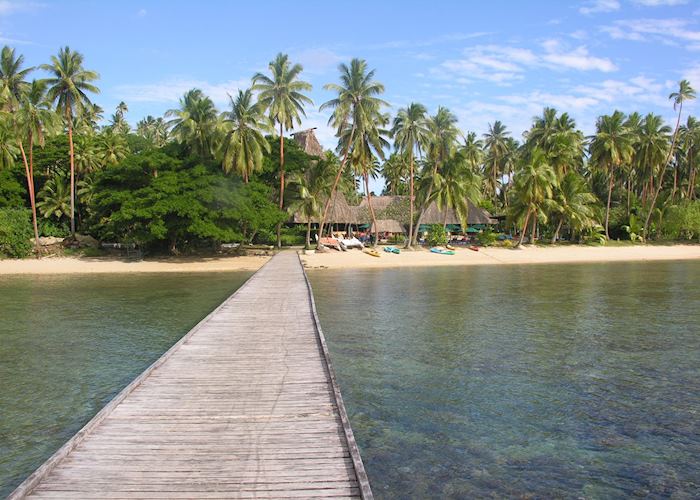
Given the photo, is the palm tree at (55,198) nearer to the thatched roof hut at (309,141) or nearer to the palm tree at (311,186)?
the palm tree at (311,186)

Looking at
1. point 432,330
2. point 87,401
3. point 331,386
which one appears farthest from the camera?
point 432,330

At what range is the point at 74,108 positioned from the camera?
36750 millimetres

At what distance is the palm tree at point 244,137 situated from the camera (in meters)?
35.1

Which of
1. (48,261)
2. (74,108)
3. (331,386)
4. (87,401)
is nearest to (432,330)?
(331,386)

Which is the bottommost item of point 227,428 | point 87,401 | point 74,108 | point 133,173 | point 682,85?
point 87,401

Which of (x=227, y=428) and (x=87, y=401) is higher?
(x=227, y=428)

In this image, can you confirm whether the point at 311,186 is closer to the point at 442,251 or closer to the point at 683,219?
the point at 442,251

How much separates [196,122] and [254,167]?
17.4 feet

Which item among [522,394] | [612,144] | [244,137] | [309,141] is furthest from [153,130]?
[522,394]

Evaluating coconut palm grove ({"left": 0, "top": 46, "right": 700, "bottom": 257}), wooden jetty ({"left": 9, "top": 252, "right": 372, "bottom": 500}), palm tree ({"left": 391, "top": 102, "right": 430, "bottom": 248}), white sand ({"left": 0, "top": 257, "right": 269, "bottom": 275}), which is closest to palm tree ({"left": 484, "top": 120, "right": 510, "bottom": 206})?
coconut palm grove ({"left": 0, "top": 46, "right": 700, "bottom": 257})

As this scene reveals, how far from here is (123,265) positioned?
3378 centimetres

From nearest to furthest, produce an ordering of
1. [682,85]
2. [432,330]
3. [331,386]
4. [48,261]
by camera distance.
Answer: [331,386]
[432,330]
[48,261]
[682,85]

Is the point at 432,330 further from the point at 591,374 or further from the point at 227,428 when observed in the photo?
the point at 227,428

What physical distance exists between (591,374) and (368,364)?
14.9ft
